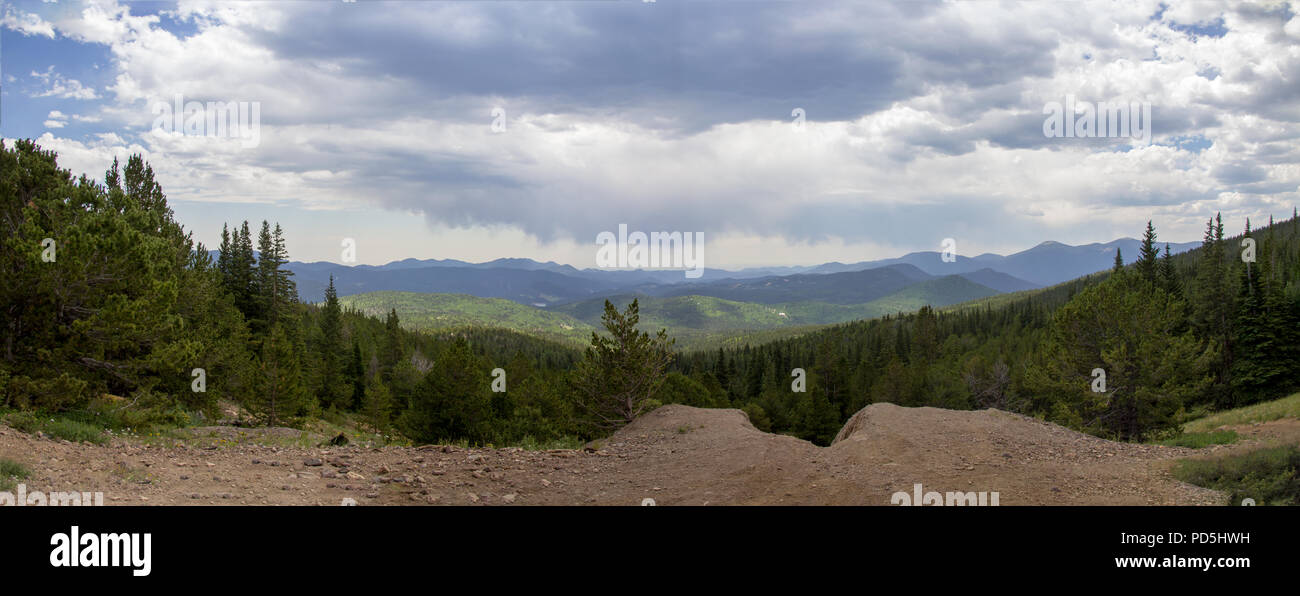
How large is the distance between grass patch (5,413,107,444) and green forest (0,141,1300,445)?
7.18 ft

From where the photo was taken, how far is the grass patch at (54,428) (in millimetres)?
13398

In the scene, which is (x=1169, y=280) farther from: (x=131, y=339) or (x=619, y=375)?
(x=131, y=339)

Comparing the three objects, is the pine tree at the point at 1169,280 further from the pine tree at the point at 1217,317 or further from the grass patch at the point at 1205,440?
the grass patch at the point at 1205,440

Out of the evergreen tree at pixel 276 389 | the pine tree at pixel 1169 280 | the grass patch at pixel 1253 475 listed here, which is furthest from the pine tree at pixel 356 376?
the pine tree at pixel 1169 280

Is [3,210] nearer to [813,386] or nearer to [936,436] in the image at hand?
[936,436]

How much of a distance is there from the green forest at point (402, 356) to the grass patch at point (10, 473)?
6852 mm

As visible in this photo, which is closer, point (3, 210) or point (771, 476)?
point (771, 476)

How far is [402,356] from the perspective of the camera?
8331 cm

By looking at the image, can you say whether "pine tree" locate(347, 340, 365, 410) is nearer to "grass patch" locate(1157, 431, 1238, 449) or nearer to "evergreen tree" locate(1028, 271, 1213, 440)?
"evergreen tree" locate(1028, 271, 1213, 440)

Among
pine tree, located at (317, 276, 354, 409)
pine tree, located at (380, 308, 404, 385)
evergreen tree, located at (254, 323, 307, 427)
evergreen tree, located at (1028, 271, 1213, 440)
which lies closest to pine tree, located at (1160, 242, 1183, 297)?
evergreen tree, located at (1028, 271, 1213, 440)

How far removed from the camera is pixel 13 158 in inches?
869

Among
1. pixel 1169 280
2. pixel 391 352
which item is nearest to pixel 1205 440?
pixel 1169 280

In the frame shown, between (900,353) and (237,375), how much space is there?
101770 mm

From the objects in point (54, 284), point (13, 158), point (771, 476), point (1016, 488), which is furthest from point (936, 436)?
point (13, 158)
